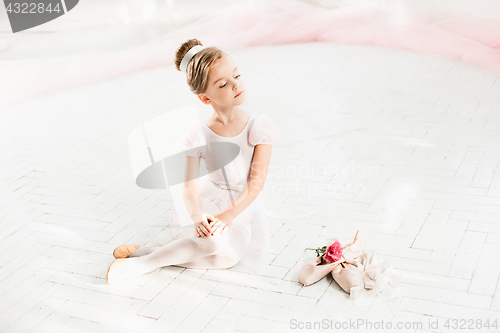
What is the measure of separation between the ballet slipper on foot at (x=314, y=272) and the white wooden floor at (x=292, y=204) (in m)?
0.04

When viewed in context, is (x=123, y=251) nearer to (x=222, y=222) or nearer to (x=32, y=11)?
(x=222, y=222)

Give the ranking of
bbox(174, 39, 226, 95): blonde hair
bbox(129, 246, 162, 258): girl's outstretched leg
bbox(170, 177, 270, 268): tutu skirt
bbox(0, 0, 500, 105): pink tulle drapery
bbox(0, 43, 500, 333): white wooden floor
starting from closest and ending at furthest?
bbox(174, 39, 226, 95): blonde hair → bbox(0, 43, 500, 333): white wooden floor → bbox(170, 177, 270, 268): tutu skirt → bbox(129, 246, 162, 258): girl's outstretched leg → bbox(0, 0, 500, 105): pink tulle drapery

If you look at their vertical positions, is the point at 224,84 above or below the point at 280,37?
above

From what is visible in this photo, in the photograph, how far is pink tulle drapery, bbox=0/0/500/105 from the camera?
582 centimetres

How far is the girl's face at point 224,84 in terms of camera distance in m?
2.16

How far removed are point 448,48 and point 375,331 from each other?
4.59 meters

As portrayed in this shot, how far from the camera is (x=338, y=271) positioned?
7.73 ft

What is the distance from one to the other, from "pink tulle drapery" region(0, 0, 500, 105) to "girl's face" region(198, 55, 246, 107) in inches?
156

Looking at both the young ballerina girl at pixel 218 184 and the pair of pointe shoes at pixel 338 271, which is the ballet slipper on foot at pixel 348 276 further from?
the young ballerina girl at pixel 218 184

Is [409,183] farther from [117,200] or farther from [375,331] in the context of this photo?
[117,200]

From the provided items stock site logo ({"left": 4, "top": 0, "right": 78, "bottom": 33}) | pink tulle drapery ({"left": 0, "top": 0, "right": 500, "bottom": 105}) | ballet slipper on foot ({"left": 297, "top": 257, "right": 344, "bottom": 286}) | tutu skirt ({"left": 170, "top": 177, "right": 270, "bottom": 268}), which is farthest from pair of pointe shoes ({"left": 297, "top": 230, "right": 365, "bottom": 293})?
stock site logo ({"left": 4, "top": 0, "right": 78, "bottom": 33})

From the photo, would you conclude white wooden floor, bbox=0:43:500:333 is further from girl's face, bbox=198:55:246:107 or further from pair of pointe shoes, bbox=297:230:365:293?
girl's face, bbox=198:55:246:107

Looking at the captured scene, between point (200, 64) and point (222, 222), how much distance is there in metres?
0.70

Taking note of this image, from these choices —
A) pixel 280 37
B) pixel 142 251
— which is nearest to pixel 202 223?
pixel 142 251
